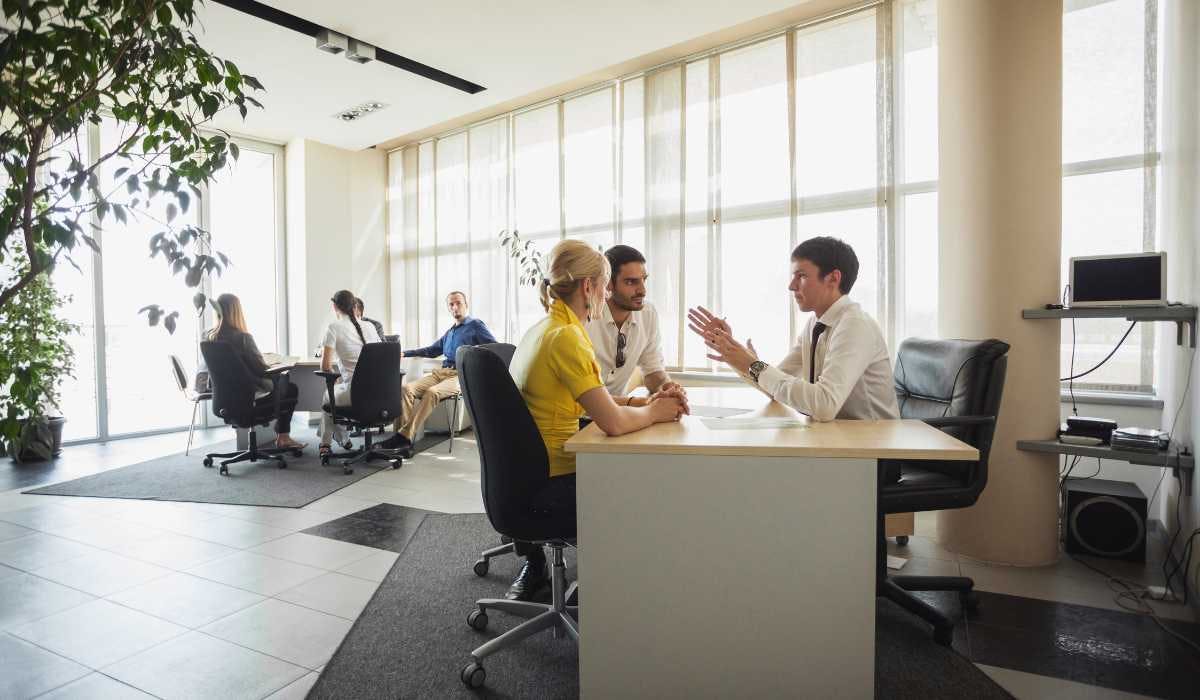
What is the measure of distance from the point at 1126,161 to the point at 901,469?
2.61 meters

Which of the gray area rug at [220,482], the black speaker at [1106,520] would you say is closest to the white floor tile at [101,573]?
the gray area rug at [220,482]

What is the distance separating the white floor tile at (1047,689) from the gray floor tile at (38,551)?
13.3 ft

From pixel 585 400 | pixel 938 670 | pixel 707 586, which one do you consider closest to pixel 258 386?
pixel 585 400

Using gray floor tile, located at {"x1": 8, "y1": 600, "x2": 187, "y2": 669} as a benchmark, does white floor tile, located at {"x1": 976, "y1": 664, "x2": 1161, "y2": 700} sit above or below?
below

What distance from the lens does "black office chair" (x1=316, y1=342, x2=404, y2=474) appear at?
16.3 feet

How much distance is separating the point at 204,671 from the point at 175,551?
1438mm

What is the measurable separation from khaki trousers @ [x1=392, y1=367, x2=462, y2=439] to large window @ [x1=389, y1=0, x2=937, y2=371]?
1220mm

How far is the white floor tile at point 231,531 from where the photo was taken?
137 inches

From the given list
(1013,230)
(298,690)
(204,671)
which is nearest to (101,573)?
(204,671)

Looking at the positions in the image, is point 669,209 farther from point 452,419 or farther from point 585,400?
point 585,400

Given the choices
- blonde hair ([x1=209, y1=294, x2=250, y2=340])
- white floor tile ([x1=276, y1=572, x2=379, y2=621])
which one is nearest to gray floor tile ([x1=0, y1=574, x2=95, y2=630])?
white floor tile ([x1=276, y1=572, x2=379, y2=621])

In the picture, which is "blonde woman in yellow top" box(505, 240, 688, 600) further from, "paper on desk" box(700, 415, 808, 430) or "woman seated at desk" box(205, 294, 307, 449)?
"woman seated at desk" box(205, 294, 307, 449)

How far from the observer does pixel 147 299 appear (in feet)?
22.4

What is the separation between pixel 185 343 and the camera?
280 inches
